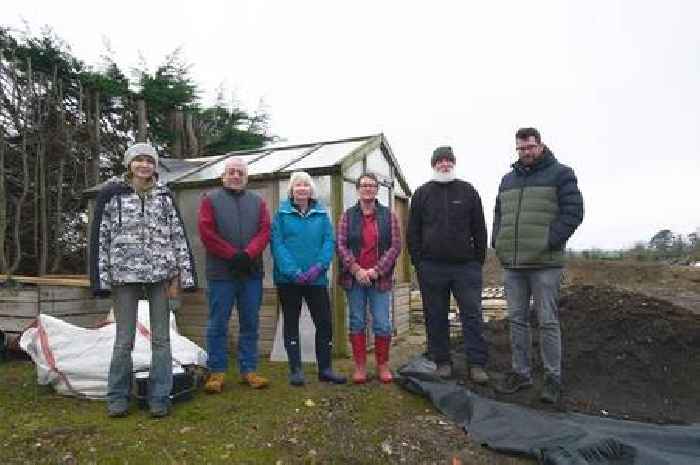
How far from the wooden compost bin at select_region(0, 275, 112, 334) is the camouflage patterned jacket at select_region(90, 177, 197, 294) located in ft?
8.28

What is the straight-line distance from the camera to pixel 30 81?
827cm

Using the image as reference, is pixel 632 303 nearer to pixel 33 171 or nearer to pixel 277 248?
pixel 277 248

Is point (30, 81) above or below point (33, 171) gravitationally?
above

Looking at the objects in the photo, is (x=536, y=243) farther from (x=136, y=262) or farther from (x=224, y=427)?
(x=136, y=262)

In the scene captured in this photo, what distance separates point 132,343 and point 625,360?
4.04 m

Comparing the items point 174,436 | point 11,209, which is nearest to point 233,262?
point 174,436

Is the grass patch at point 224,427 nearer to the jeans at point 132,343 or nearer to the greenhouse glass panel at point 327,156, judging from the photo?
the jeans at point 132,343

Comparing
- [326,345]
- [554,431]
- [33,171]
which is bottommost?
[554,431]

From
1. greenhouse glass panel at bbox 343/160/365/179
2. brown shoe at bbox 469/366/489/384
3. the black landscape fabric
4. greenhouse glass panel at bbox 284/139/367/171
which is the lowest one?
the black landscape fabric

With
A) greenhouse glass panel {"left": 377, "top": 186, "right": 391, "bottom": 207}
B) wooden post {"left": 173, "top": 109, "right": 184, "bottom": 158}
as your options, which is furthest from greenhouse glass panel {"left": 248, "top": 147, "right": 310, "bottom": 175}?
wooden post {"left": 173, "top": 109, "right": 184, "bottom": 158}

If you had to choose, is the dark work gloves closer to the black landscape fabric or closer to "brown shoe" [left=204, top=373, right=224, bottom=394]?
"brown shoe" [left=204, top=373, right=224, bottom=394]

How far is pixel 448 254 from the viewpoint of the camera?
427 cm

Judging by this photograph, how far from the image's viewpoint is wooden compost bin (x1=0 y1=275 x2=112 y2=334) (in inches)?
219

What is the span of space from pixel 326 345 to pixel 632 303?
3.84m
